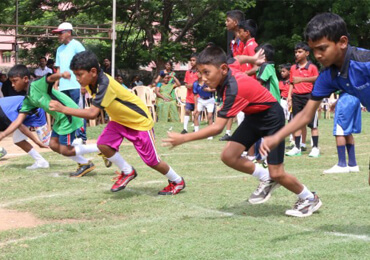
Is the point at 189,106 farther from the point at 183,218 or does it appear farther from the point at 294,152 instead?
the point at 183,218

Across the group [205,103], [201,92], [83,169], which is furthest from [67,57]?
[205,103]

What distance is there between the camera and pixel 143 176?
29.8ft

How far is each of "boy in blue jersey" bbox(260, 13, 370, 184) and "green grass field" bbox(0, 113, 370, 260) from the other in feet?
3.40

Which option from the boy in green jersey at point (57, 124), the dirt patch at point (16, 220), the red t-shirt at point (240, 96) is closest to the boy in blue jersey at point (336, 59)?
the red t-shirt at point (240, 96)

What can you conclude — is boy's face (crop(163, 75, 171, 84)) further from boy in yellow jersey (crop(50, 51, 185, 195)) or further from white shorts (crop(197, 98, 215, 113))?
boy in yellow jersey (crop(50, 51, 185, 195))

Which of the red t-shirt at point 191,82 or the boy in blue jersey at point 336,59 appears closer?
the boy in blue jersey at point 336,59

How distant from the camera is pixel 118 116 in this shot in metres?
7.40

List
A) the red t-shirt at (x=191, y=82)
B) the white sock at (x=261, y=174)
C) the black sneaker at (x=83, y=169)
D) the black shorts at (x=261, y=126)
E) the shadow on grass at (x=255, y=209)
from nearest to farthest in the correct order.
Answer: the black shorts at (x=261, y=126), the shadow on grass at (x=255, y=209), the white sock at (x=261, y=174), the black sneaker at (x=83, y=169), the red t-shirt at (x=191, y=82)

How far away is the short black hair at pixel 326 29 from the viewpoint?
471 cm

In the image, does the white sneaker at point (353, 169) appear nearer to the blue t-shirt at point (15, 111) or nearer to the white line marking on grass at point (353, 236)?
the white line marking on grass at point (353, 236)

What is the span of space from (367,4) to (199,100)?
16.3 metres

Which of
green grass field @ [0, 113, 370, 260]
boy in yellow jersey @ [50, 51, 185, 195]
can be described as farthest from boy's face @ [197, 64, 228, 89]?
boy in yellow jersey @ [50, 51, 185, 195]

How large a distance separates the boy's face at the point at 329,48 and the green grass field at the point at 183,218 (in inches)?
61.1

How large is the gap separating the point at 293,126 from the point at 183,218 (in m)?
1.76
